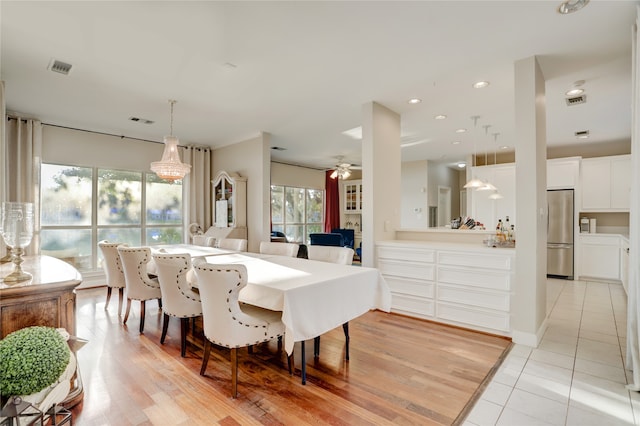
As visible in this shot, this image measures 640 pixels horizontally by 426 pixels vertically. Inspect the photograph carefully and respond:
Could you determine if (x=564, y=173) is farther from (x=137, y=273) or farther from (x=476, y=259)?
(x=137, y=273)

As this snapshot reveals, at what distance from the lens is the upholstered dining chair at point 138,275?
3.26 meters

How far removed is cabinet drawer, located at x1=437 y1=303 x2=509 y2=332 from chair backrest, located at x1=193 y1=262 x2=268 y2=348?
7.40 feet

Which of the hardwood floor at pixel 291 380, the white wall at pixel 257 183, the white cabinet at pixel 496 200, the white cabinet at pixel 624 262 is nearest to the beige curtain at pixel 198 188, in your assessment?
the white wall at pixel 257 183

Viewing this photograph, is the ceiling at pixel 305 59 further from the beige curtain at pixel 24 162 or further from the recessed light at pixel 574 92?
the beige curtain at pixel 24 162

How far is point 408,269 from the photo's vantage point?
3807 millimetres

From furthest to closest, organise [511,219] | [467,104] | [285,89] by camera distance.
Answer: [511,219], [467,104], [285,89]

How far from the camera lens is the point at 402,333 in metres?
3.27

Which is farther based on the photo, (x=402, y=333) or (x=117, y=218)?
(x=117, y=218)

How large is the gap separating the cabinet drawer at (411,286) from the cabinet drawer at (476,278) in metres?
0.18

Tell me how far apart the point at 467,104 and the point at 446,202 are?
5384 mm

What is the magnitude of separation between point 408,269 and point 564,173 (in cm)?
456

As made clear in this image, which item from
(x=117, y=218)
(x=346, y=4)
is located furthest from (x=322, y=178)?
(x=346, y=4)

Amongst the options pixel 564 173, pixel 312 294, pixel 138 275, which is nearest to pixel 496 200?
pixel 564 173

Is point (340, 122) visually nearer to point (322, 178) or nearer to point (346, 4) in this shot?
point (346, 4)
